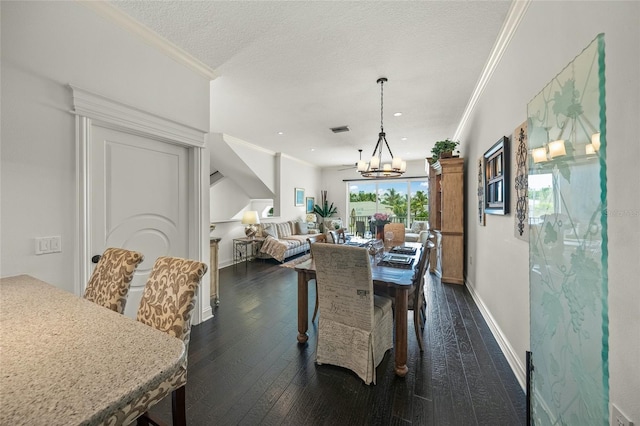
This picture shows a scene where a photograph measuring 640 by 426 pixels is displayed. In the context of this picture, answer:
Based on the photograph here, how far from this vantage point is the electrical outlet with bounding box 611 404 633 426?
94cm

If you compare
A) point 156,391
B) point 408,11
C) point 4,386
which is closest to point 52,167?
point 4,386

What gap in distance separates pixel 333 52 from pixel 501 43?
1431mm

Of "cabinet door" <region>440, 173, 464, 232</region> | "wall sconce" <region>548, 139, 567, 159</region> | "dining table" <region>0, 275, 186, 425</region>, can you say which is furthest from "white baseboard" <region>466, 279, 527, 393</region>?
"dining table" <region>0, 275, 186, 425</region>

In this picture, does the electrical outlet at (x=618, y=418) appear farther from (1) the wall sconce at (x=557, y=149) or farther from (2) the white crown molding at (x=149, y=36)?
(2) the white crown molding at (x=149, y=36)

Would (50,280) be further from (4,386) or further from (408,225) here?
(408,225)

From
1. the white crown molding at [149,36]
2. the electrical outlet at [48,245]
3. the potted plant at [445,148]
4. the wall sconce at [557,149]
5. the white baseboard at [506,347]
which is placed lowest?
the white baseboard at [506,347]

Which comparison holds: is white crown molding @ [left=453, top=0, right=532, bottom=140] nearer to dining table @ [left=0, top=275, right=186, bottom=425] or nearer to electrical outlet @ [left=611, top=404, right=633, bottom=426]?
electrical outlet @ [left=611, top=404, right=633, bottom=426]

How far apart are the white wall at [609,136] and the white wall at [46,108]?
292 cm

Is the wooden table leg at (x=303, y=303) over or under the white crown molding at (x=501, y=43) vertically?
under

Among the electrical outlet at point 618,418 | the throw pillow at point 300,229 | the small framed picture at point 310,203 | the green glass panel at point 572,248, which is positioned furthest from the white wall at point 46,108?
the small framed picture at point 310,203

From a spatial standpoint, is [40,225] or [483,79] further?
[483,79]

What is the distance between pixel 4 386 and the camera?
22.7 inches

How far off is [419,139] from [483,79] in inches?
106

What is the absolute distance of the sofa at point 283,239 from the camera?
5.81 metres
